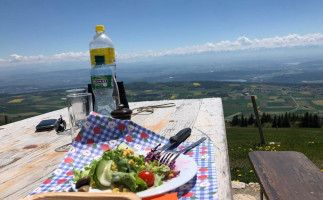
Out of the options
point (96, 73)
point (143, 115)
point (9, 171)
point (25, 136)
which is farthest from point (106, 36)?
point (9, 171)

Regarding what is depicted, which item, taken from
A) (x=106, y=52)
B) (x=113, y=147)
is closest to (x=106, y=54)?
(x=106, y=52)

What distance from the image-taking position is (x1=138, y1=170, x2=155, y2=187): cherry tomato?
Result: 3.59 ft

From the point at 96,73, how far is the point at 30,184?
1.36 m

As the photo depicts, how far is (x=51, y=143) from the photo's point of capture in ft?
7.32

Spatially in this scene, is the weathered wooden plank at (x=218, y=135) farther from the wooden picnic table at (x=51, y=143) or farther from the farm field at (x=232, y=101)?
the farm field at (x=232, y=101)

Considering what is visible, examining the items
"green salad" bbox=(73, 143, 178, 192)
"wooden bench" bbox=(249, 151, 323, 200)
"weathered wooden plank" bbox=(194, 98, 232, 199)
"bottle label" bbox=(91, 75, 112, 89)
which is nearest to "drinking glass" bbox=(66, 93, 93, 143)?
"bottle label" bbox=(91, 75, 112, 89)

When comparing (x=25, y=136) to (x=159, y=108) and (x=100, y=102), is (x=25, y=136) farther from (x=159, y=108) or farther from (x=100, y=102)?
(x=159, y=108)

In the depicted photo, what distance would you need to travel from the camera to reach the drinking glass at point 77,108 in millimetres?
2189

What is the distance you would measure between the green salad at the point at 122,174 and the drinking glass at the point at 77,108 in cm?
105

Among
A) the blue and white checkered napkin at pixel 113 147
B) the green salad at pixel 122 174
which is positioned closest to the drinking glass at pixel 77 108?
the blue and white checkered napkin at pixel 113 147

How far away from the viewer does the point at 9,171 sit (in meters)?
1.65

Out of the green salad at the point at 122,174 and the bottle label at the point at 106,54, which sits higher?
the bottle label at the point at 106,54

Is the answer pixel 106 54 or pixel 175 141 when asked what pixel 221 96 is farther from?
pixel 175 141

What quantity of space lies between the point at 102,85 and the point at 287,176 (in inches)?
66.6
